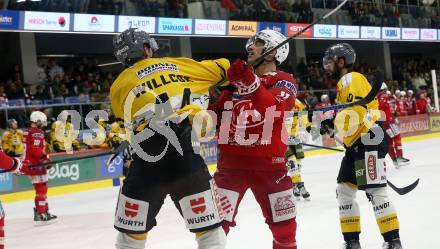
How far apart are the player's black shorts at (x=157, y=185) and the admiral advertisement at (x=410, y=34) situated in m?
22.0

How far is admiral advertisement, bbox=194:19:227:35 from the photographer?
16.9 m

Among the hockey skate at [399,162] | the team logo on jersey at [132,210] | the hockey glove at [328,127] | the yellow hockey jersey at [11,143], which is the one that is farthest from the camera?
the yellow hockey jersey at [11,143]

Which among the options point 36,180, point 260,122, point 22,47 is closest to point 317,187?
point 36,180

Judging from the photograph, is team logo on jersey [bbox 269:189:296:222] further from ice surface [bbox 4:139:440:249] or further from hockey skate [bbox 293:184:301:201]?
hockey skate [bbox 293:184:301:201]

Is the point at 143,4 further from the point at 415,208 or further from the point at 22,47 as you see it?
the point at 415,208

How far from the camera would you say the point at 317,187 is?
9.28m

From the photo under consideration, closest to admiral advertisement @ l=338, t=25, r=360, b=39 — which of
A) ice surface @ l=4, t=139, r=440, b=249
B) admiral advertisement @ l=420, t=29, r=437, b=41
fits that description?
admiral advertisement @ l=420, t=29, r=437, b=41

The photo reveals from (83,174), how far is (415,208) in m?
6.73

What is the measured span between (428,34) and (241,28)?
10598mm

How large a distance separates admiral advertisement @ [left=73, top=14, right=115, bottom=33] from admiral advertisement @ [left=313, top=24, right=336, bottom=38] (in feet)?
25.3

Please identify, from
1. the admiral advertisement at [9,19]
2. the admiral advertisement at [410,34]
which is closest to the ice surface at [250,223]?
the admiral advertisement at [9,19]

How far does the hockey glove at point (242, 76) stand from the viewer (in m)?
3.11

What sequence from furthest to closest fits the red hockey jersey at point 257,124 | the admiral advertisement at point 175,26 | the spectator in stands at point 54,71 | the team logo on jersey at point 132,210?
1. the spectator in stands at point 54,71
2. the admiral advertisement at point 175,26
3. the red hockey jersey at point 257,124
4. the team logo on jersey at point 132,210

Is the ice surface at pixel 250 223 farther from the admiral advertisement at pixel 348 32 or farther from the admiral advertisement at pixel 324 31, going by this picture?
the admiral advertisement at pixel 348 32
